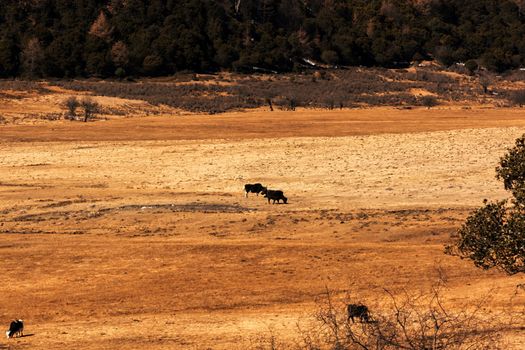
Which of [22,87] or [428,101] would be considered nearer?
[22,87]

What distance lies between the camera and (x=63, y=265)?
1031 inches

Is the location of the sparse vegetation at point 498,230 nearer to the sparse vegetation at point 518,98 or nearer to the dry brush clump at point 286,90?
the dry brush clump at point 286,90

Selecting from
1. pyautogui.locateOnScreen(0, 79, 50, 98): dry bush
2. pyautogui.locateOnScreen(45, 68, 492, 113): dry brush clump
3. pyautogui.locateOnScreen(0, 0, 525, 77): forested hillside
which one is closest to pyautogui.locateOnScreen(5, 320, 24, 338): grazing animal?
pyautogui.locateOnScreen(45, 68, 492, 113): dry brush clump

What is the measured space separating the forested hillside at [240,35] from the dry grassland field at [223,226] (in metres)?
32.6

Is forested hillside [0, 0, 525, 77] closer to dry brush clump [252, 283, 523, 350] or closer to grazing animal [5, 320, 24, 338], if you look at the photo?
dry brush clump [252, 283, 523, 350]

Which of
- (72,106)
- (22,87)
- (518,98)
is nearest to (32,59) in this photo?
(22,87)

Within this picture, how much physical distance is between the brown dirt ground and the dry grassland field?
8cm

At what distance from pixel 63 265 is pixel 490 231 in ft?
43.5

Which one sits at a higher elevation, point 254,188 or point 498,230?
point 498,230

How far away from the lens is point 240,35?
107 metres

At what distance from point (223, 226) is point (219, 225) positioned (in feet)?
0.64

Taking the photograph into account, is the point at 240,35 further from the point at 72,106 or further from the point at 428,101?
the point at 72,106

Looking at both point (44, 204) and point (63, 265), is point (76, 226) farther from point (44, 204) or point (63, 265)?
point (63, 265)

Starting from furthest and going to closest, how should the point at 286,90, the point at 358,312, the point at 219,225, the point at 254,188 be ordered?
the point at 286,90 → the point at 254,188 → the point at 219,225 → the point at 358,312
